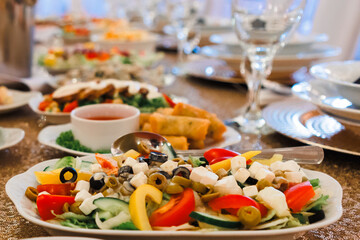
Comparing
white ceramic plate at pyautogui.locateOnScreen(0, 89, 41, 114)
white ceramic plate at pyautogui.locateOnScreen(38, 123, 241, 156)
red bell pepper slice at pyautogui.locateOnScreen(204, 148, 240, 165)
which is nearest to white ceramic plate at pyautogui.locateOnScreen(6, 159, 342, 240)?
red bell pepper slice at pyautogui.locateOnScreen(204, 148, 240, 165)

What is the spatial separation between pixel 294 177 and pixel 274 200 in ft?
0.34

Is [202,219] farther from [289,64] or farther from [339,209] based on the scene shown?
[289,64]

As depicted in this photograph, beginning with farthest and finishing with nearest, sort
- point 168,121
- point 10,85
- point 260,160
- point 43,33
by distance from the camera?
point 43,33 < point 10,85 < point 168,121 < point 260,160

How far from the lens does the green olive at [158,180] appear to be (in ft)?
2.25

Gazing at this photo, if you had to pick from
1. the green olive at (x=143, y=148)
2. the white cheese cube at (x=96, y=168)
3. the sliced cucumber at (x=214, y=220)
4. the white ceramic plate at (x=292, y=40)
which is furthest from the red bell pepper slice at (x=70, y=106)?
the white ceramic plate at (x=292, y=40)

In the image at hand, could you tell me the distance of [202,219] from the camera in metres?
0.61

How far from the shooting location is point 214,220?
2.00ft

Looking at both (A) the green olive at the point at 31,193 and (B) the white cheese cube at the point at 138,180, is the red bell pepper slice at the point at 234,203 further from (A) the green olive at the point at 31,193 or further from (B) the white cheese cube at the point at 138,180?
(A) the green olive at the point at 31,193

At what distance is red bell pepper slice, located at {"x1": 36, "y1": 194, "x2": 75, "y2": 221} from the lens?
0.66 m

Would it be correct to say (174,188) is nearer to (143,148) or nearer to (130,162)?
(130,162)

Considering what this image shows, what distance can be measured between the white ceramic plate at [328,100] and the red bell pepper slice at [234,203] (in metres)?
0.51

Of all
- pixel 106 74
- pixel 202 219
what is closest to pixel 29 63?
pixel 106 74

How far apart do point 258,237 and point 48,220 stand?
342 mm

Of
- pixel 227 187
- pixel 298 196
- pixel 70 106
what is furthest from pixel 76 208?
pixel 70 106
